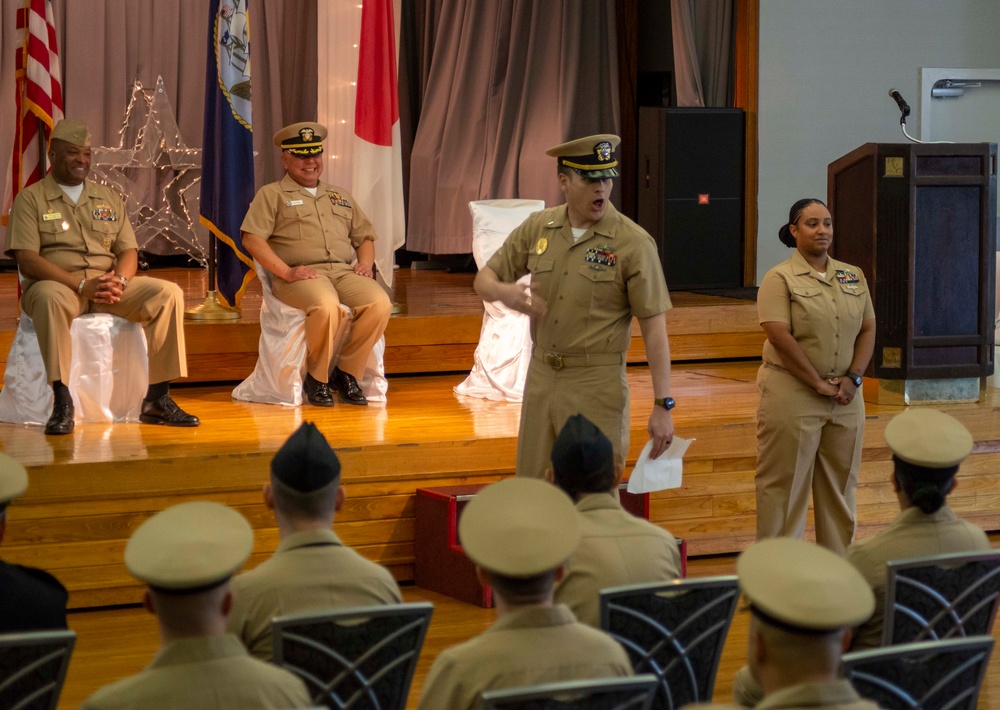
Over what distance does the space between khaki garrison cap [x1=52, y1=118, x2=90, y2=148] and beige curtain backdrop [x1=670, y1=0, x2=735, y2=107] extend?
4592mm

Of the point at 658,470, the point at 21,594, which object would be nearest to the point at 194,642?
the point at 21,594

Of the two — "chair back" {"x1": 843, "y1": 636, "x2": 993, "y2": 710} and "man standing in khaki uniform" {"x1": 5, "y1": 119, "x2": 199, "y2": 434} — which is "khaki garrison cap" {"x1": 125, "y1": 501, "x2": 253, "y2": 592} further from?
"man standing in khaki uniform" {"x1": 5, "y1": 119, "x2": 199, "y2": 434}

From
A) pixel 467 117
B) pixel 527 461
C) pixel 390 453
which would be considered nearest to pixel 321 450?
pixel 527 461

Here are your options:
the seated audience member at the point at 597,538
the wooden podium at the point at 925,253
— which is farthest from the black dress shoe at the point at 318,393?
the seated audience member at the point at 597,538

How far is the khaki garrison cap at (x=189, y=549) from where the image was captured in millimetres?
1976

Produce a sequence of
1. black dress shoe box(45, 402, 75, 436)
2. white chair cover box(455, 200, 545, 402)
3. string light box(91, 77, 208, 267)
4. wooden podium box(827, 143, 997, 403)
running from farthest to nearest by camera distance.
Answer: string light box(91, 77, 208, 267), white chair cover box(455, 200, 545, 402), wooden podium box(827, 143, 997, 403), black dress shoe box(45, 402, 75, 436)

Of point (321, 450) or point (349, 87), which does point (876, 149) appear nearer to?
point (349, 87)

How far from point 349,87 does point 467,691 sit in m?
5.95

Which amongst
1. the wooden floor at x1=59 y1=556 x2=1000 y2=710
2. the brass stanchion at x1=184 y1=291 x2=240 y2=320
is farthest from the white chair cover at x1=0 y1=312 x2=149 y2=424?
the wooden floor at x1=59 y1=556 x2=1000 y2=710

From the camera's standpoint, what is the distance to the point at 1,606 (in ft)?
8.57

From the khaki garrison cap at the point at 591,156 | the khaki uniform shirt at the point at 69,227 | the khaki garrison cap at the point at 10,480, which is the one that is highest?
the khaki garrison cap at the point at 591,156

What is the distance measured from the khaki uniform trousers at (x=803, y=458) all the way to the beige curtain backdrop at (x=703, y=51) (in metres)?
4.52

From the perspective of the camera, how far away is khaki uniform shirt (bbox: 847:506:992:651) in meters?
2.96

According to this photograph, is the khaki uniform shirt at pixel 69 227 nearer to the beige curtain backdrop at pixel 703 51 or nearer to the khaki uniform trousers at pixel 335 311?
the khaki uniform trousers at pixel 335 311
